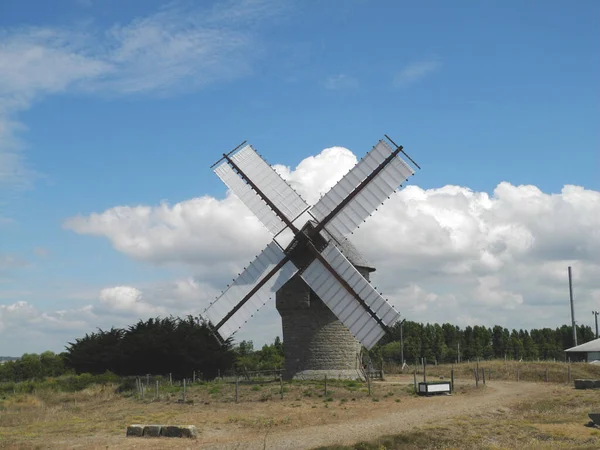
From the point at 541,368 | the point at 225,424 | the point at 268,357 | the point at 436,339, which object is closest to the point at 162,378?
the point at 225,424

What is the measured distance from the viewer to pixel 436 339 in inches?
4031

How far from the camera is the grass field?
2238 centimetres

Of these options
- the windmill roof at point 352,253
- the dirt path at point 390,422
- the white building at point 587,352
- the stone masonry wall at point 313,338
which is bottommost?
the dirt path at point 390,422

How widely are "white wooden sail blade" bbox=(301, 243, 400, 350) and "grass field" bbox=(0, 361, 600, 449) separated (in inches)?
126

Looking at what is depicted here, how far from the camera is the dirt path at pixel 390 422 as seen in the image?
21.7 m

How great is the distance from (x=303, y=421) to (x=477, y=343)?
81.5 metres

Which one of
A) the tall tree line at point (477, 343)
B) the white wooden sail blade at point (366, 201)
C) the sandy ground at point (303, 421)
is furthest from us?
the tall tree line at point (477, 343)

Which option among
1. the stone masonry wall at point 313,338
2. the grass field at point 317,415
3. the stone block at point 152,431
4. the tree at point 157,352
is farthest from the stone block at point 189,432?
the tree at point 157,352

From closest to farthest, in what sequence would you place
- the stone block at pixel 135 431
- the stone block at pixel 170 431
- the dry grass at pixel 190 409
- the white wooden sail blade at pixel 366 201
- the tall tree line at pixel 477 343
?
1. the stone block at pixel 170 431
2. the stone block at pixel 135 431
3. the dry grass at pixel 190 409
4. the white wooden sail blade at pixel 366 201
5. the tall tree line at pixel 477 343

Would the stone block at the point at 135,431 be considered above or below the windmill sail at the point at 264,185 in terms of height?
below

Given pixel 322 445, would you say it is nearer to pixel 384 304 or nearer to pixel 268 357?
pixel 384 304

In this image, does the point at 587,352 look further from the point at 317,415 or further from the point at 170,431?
the point at 170,431

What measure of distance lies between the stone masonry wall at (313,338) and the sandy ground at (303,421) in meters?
5.94

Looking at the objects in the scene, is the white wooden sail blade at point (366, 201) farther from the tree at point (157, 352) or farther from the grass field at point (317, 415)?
the tree at point (157, 352)
